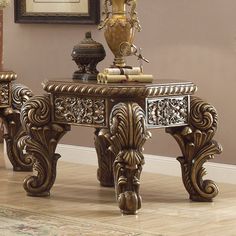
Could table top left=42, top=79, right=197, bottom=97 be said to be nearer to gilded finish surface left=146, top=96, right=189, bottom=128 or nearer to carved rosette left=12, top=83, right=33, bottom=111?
gilded finish surface left=146, top=96, right=189, bottom=128

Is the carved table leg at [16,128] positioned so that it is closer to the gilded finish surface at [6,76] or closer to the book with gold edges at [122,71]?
the gilded finish surface at [6,76]

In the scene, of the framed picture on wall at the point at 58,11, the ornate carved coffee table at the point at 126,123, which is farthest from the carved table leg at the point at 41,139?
the framed picture on wall at the point at 58,11

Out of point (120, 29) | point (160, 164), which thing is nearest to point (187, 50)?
point (160, 164)

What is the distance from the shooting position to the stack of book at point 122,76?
4.46 metres

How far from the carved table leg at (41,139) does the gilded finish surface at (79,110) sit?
6 cm

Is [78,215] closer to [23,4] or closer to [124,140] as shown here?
[124,140]

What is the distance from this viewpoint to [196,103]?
4633 millimetres

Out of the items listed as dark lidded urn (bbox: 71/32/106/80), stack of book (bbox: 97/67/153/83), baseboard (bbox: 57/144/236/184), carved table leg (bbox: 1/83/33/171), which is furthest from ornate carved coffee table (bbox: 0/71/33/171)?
stack of book (bbox: 97/67/153/83)

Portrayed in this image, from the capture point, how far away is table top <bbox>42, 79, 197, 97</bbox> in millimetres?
4316

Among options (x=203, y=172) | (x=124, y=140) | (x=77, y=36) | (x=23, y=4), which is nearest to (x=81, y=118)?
(x=124, y=140)

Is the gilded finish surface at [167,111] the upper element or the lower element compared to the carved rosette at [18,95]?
upper

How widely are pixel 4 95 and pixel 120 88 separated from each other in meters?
1.48

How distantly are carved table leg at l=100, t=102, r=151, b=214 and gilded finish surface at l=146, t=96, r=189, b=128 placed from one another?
120 mm

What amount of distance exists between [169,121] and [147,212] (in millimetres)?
483
